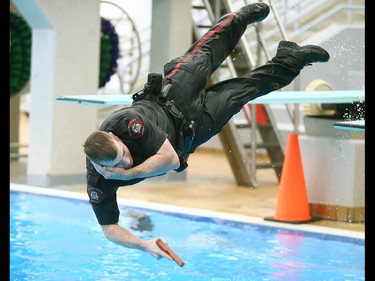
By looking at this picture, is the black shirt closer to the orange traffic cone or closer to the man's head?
the man's head

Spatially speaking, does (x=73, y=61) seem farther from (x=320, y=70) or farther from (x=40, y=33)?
(x=320, y=70)

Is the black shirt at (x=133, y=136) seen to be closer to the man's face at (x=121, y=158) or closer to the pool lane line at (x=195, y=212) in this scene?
the man's face at (x=121, y=158)

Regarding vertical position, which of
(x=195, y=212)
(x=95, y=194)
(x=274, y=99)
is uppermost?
(x=274, y=99)

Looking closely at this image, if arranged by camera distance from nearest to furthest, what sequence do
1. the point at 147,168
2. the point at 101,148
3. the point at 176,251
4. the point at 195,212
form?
the point at 101,148, the point at 147,168, the point at 176,251, the point at 195,212

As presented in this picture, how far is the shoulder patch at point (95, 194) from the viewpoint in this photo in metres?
4.75

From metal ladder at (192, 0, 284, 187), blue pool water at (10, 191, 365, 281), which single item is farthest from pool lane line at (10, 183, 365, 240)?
metal ladder at (192, 0, 284, 187)

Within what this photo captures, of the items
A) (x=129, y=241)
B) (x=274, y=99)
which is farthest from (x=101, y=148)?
(x=274, y=99)

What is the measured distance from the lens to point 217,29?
5453 millimetres

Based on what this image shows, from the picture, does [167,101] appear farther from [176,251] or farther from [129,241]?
[176,251]

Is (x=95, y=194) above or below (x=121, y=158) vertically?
below

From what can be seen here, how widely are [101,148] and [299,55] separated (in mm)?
1740

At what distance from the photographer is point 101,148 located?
4.32 metres

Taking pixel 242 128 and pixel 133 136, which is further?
pixel 242 128

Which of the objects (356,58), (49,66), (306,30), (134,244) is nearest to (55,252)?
(134,244)
